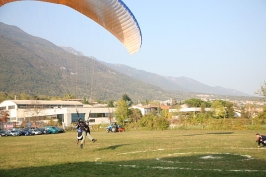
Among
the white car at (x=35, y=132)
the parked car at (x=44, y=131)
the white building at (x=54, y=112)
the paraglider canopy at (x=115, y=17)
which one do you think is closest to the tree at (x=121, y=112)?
the white building at (x=54, y=112)

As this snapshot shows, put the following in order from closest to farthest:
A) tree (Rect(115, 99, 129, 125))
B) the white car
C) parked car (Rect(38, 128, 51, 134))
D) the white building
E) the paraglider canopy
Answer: the paraglider canopy
the white car
parked car (Rect(38, 128, 51, 134))
the white building
tree (Rect(115, 99, 129, 125))

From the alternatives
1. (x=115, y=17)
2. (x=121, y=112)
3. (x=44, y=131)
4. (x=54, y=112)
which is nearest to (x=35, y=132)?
(x=44, y=131)

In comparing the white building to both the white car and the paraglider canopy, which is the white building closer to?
the white car

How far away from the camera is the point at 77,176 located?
868 cm

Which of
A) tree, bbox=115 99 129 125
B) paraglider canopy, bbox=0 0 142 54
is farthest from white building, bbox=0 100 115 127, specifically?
paraglider canopy, bbox=0 0 142 54

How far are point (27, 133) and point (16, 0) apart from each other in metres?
33.2

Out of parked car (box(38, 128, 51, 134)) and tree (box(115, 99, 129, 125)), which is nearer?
parked car (box(38, 128, 51, 134))

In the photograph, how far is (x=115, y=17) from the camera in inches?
517

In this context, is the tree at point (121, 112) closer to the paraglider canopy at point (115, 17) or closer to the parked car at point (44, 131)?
the parked car at point (44, 131)

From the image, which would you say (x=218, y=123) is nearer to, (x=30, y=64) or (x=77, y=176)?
(x=77, y=176)

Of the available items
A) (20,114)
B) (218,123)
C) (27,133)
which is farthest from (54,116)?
(218,123)

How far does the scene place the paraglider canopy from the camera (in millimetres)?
12422

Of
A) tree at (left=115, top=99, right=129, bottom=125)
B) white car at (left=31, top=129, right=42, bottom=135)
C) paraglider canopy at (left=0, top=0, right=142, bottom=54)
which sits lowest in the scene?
white car at (left=31, top=129, right=42, bottom=135)

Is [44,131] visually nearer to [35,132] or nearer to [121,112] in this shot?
[35,132]
